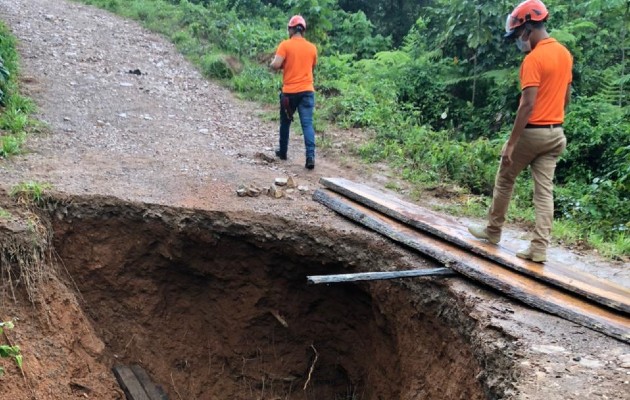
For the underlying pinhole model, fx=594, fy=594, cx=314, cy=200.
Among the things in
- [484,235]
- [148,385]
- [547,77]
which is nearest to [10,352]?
[148,385]

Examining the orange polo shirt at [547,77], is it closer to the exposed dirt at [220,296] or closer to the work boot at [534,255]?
the work boot at [534,255]

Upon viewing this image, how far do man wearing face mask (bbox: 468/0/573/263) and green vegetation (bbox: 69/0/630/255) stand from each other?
177 centimetres

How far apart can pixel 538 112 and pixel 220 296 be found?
3.90 metres

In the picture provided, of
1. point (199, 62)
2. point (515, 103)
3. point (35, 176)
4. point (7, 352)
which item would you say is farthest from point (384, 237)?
point (199, 62)

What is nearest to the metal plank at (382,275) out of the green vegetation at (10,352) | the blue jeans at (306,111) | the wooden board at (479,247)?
the wooden board at (479,247)

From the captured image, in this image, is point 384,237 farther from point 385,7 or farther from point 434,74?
point 385,7

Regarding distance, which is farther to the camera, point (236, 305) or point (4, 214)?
point (236, 305)

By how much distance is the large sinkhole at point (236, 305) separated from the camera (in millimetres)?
5867

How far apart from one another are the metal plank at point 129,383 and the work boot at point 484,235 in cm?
353

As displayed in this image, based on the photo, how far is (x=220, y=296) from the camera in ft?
21.7

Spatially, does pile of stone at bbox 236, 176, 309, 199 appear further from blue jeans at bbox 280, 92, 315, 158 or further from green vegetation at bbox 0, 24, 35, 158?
green vegetation at bbox 0, 24, 35, 158

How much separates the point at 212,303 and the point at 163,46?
825cm

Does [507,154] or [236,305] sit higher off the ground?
[507,154]

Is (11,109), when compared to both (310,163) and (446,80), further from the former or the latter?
(446,80)
